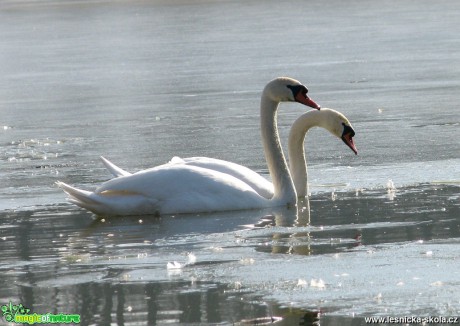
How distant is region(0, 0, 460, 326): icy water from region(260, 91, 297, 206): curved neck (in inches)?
7.2

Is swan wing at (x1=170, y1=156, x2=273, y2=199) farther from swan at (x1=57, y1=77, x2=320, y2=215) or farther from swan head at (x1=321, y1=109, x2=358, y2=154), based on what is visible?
swan head at (x1=321, y1=109, x2=358, y2=154)

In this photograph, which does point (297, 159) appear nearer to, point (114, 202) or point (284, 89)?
point (284, 89)

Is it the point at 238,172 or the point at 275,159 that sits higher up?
the point at 275,159

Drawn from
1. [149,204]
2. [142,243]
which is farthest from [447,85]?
[142,243]

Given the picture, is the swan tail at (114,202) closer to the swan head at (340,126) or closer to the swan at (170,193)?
the swan at (170,193)

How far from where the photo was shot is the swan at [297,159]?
971 centimetres

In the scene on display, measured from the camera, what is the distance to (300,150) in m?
10.0

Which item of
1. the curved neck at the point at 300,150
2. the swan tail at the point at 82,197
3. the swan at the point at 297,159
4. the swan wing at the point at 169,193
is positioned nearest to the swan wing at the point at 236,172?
the swan at the point at 297,159

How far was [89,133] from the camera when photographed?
14.3 metres

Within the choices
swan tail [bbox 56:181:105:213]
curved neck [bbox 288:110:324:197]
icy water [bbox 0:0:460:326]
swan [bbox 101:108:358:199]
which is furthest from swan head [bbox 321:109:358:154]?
swan tail [bbox 56:181:105:213]

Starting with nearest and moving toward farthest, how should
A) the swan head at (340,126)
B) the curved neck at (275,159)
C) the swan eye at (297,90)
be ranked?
the curved neck at (275,159)
the swan eye at (297,90)
the swan head at (340,126)

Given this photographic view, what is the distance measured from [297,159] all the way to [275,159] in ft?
0.96

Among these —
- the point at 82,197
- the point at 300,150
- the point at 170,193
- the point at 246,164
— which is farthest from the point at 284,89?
the point at 82,197

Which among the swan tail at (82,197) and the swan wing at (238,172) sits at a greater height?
the swan wing at (238,172)
